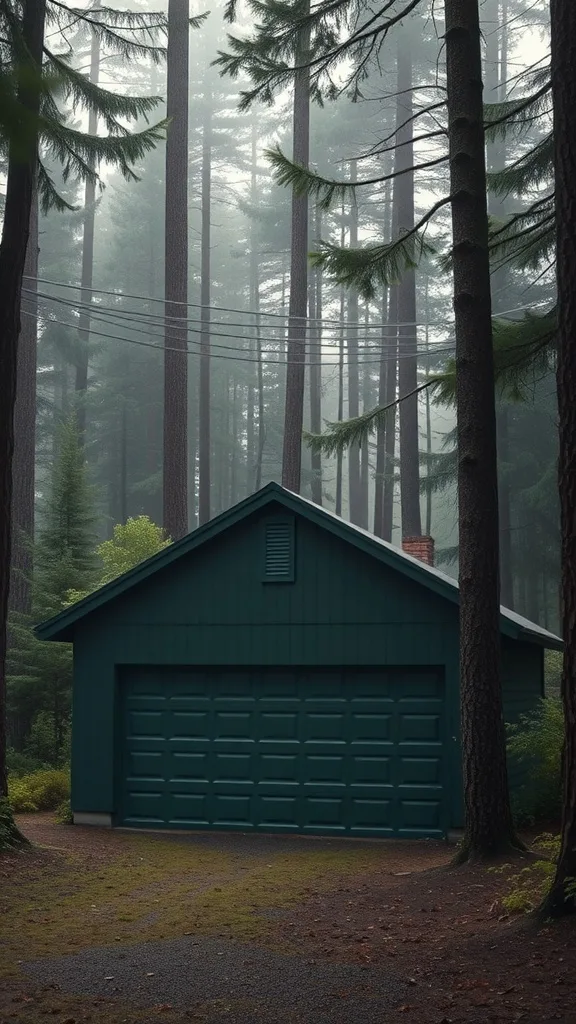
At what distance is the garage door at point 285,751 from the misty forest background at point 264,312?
45.1 ft

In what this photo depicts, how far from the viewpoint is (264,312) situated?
52438mm

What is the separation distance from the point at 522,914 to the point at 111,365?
43505mm

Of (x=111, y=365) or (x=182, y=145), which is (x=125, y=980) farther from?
(x=111, y=365)

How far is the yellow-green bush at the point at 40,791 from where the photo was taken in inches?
741

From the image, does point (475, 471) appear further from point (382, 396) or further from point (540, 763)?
point (382, 396)

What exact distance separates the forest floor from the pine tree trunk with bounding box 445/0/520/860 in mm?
814

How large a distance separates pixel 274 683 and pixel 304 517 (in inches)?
94.5

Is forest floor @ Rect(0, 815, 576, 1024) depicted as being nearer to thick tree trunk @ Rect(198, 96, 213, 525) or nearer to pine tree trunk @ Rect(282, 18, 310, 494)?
pine tree trunk @ Rect(282, 18, 310, 494)

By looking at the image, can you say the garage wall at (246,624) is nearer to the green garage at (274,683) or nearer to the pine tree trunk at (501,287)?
the green garage at (274,683)

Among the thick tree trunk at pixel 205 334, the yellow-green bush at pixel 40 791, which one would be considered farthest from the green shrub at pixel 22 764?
the thick tree trunk at pixel 205 334

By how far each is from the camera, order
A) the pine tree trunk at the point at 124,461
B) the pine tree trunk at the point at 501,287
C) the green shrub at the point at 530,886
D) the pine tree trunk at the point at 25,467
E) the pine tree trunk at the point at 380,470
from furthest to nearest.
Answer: the pine tree trunk at the point at 124,461, the pine tree trunk at the point at 380,470, the pine tree trunk at the point at 501,287, the pine tree trunk at the point at 25,467, the green shrub at the point at 530,886

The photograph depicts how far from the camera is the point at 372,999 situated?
702 cm

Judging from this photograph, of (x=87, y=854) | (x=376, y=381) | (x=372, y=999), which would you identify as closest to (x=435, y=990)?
(x=372, y=999)

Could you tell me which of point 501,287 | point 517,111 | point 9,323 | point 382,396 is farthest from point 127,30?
point 382,396
